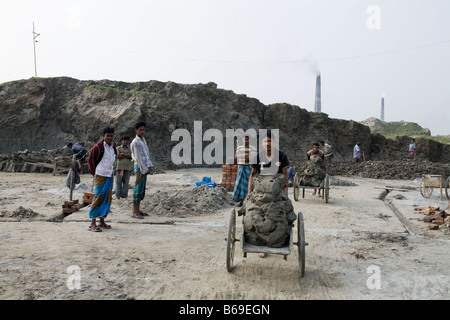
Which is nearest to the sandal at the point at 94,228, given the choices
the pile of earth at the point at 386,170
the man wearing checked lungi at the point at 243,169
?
the man wearing checked lungi at the point at 243,169

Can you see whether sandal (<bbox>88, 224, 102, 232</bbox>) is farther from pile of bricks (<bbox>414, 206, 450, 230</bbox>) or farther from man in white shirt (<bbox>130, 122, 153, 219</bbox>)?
pile of bricks (<bbox>414, 206, 450, 230</bbox>)

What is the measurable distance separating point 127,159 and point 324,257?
240 inches

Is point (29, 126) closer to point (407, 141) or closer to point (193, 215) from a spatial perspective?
point (193, 215)

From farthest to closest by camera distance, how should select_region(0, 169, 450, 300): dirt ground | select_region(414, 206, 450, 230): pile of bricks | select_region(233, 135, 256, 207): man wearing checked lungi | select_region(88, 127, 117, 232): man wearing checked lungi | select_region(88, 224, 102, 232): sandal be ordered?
select_region(233, 135, 256, 207): man wearing checked lungi, select_region(414, 206, 450, 230): pile of bricks, select_region(88, 127, 117, 232): man wearing checked lungi, select_region(88, 224, 102, 232): sandal, select_region(0, 169, 450, 300): dirt ground

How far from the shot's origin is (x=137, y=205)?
294 inches

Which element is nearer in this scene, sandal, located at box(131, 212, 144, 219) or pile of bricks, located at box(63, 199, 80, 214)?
sandal, located at box(131, 212, 144, 219)

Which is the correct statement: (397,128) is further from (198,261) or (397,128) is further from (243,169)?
(198,261)

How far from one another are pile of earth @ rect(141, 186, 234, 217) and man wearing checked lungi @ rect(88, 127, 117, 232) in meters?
1.89

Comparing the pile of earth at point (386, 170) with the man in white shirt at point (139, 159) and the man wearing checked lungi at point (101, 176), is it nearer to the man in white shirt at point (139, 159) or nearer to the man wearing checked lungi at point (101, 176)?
the man in white shirt at point (139, 159)

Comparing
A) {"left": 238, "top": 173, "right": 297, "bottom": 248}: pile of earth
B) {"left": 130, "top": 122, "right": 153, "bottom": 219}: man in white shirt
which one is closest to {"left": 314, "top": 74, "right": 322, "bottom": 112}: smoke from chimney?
{"left": 130, "top": 122, "right": 153, "bottom": 219}: man in white shirt

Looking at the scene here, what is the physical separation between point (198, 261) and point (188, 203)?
4.02m

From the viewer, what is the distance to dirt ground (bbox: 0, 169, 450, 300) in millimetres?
3793

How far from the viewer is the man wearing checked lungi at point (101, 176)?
6.25 m

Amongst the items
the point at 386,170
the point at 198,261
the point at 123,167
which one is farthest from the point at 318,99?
the point at 198,261
